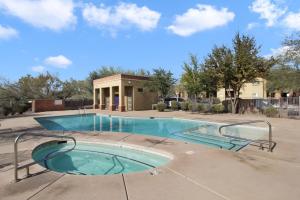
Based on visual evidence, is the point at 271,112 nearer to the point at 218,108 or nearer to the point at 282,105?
the point at 282,105

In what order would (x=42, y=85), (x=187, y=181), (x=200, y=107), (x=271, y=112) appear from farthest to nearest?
(x=42, y=85) → (x=200, y=107) → (x=271, y=112) → (x=187, y=181)

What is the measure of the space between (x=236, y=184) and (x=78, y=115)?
21051mm

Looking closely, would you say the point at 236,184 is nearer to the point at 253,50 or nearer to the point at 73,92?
the point at 253,50

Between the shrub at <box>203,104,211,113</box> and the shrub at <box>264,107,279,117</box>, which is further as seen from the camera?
the shrub at <box>203,104,211,113</box>

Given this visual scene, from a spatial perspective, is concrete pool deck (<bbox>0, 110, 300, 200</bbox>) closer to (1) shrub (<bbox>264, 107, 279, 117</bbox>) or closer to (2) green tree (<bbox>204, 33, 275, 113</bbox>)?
(1) shrub (<bbox>264, 107, 279, 117</bbox>)

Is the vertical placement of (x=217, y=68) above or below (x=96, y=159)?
above

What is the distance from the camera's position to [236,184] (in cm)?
471

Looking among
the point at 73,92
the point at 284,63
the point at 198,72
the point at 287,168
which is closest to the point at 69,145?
the point at 287,168

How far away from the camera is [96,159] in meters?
8.34

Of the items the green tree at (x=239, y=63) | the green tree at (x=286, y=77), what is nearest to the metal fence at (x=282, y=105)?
the green tree at (x=239, y=63)

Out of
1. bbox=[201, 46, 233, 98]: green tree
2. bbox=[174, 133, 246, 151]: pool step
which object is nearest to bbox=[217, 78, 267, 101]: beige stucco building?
bbox=[201, 46, 233, 98]: green tree

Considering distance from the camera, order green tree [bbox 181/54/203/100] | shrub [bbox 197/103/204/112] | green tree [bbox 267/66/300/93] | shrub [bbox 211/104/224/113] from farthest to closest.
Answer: shrub [bbox 197/103/204/112]
shrub [bbox 211/104/224/113]
green tree [bbox 181/54/203/100]
green tree [bbox 267/66/300/93]

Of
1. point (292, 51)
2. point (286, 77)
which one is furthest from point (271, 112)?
point (292, 51)

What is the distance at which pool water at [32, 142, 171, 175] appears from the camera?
729 centimetres
